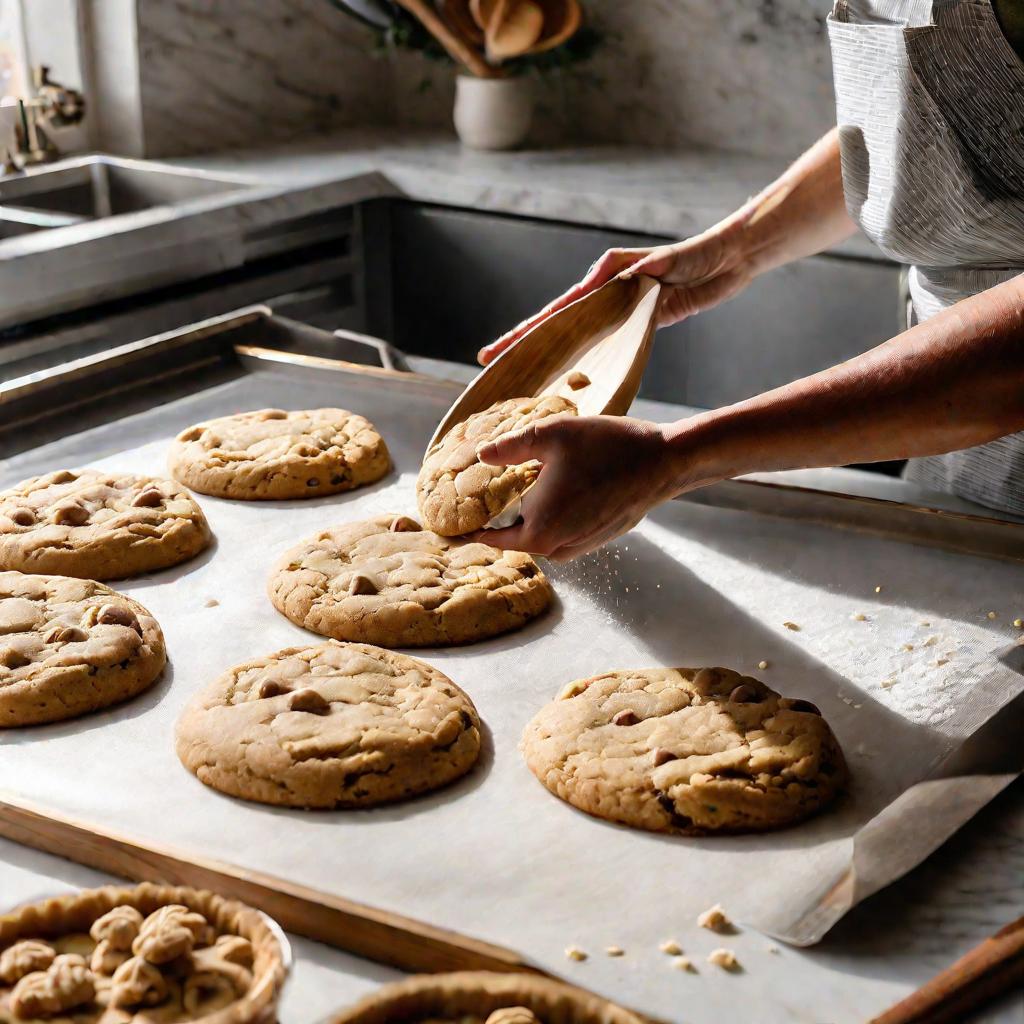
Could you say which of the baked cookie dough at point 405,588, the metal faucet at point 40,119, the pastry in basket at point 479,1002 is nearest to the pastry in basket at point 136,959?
the pastry in basket at point 479,1002

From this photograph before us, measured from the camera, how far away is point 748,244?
185 centimetres

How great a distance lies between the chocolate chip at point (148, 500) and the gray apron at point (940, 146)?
3.09 ft

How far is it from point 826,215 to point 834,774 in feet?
2.96

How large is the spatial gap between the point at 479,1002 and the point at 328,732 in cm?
55

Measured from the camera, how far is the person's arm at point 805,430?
116 centimetres

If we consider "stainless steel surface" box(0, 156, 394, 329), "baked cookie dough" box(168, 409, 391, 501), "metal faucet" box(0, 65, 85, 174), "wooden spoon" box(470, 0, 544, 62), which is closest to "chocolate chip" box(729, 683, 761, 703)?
"baked cookie dough" box(168, 409, 391, 501)

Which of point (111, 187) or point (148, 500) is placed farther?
point (111, 187)

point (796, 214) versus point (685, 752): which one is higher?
point (796, 214)

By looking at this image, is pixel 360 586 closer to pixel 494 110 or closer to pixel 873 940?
pixel 873 940

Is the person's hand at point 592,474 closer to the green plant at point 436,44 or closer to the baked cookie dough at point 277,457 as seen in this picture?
the baked cookie dough at point 277,457

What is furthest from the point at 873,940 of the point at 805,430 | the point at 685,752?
the point at 805,430

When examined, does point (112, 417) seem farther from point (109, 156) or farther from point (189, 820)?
point (109, 156)

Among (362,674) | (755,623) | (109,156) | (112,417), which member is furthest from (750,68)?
(362,674)

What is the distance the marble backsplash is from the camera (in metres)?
3.18
